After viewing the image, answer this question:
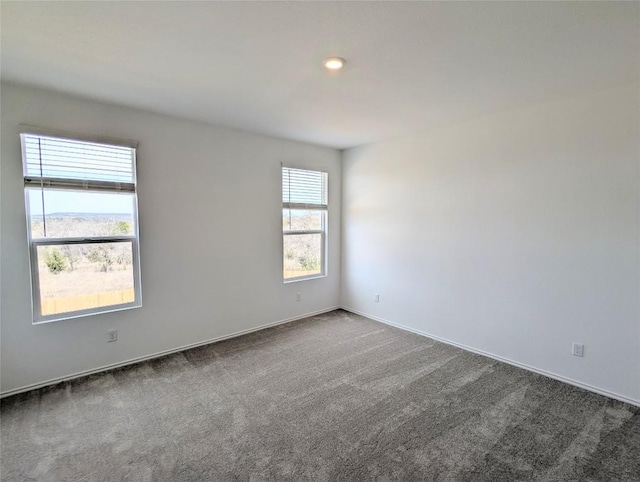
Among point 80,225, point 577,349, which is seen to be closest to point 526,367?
point 577,349

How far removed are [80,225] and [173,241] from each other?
0.82 metres

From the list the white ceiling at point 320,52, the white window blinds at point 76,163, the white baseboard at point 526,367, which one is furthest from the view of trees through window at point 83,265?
the white baseboard at point 526,367

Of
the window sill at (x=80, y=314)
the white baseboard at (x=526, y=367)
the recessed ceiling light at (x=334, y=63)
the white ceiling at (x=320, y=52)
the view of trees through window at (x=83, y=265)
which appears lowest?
the white baseboard at (x=526, y=367)

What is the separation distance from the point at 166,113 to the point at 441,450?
3.74m

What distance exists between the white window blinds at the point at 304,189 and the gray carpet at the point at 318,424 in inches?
83.6

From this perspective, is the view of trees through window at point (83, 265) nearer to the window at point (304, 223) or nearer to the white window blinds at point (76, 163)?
the white window blinds at point (76, 163)

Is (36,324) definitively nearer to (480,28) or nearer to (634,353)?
(480,28)

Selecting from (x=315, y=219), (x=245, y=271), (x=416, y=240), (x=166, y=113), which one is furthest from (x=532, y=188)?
(x=166, y=113)

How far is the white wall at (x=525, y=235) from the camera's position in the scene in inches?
101

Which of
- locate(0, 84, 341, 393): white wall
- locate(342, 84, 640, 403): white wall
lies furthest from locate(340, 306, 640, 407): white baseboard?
locate(0, 84, 341, 393): white wall

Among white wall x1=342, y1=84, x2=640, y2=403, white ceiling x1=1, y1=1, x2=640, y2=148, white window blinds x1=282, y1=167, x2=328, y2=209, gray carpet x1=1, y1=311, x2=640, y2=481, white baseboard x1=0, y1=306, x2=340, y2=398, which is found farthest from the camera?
white window blinds x1=282, y1=167, x2=328, y2=209

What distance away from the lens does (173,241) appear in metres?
3.42

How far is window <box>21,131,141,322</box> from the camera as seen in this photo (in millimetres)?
2693

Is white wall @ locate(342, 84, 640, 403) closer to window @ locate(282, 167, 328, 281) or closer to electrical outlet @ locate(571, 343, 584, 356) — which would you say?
electrical outlet @ locate(571, 343, 584, 356)
